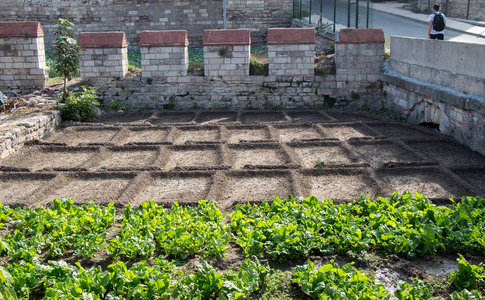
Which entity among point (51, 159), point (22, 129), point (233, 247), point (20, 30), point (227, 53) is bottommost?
point (233, 247)

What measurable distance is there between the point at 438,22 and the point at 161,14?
40.5 ft

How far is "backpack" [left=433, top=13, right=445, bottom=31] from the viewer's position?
9.46 metres

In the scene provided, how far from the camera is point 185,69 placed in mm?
10406

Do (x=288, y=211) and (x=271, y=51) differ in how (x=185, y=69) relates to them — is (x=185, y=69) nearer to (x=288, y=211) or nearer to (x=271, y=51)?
(x=271, y=51)

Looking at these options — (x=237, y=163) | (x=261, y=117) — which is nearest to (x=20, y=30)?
(x=261, y=117)

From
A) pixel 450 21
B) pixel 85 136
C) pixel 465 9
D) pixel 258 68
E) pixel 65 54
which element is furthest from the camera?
pixel 465 9

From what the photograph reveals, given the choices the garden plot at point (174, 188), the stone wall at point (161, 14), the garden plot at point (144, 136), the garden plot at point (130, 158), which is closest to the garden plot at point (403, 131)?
the garden plot at point (174, 188)

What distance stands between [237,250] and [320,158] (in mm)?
3073

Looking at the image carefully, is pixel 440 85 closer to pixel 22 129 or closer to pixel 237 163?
pixel 237 163

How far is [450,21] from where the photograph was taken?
17703mm

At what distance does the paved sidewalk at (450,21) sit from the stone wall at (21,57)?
39.7 feet

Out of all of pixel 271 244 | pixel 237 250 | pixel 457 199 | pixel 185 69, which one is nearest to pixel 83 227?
pixel 237 250

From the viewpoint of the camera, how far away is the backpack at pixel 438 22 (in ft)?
31.0

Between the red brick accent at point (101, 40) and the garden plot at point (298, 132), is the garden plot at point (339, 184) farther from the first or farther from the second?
the red brick accent at point (101, 40)
